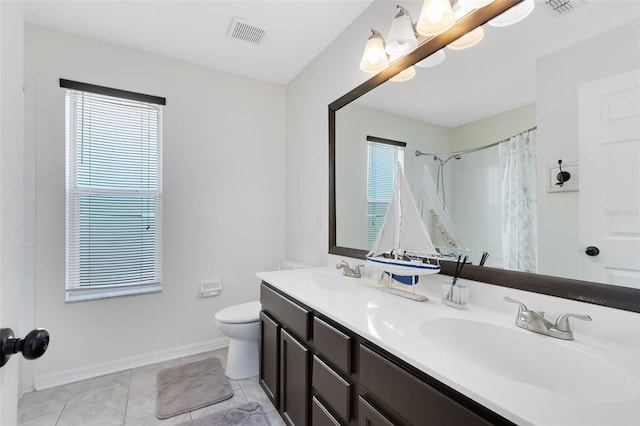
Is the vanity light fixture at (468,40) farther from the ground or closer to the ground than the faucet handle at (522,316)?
farther from the ground

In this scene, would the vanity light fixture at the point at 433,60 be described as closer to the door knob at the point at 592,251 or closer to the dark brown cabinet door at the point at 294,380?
the door knob at the point at 592,251

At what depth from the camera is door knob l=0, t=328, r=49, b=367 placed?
54cm

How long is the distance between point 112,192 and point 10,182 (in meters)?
2.02

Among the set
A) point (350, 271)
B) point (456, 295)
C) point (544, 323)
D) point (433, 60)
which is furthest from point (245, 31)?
point (544, 323)

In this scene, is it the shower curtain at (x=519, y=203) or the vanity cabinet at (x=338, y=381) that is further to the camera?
the shower curtain at (x=519, y=203)

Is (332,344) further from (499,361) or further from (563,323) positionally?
(563,323)

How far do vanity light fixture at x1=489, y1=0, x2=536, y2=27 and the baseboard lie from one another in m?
3.02

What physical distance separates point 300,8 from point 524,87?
1534mm

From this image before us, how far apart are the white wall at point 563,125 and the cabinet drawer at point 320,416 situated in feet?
3.28

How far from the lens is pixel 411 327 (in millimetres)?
1018

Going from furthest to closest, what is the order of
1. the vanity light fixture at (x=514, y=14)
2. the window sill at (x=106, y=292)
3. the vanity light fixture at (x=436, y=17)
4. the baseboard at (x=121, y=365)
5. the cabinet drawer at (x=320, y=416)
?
the window sill at (x=106, y=292)
the baseboard at (x=121, y=365)
the vanity light fixture at (x=436, y=17)
the cabinet drawer at (x=320, y=416)
the vanity light fixture at (x=514, y=14)

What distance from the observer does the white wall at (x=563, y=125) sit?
2.96ft

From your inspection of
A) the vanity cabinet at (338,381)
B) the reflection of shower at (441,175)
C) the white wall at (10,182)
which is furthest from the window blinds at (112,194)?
the reflection of shower at (441,175)

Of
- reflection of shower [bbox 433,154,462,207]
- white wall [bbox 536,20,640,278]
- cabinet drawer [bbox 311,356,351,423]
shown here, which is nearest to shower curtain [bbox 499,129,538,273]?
white wall [bbox 536,20,640,278]
